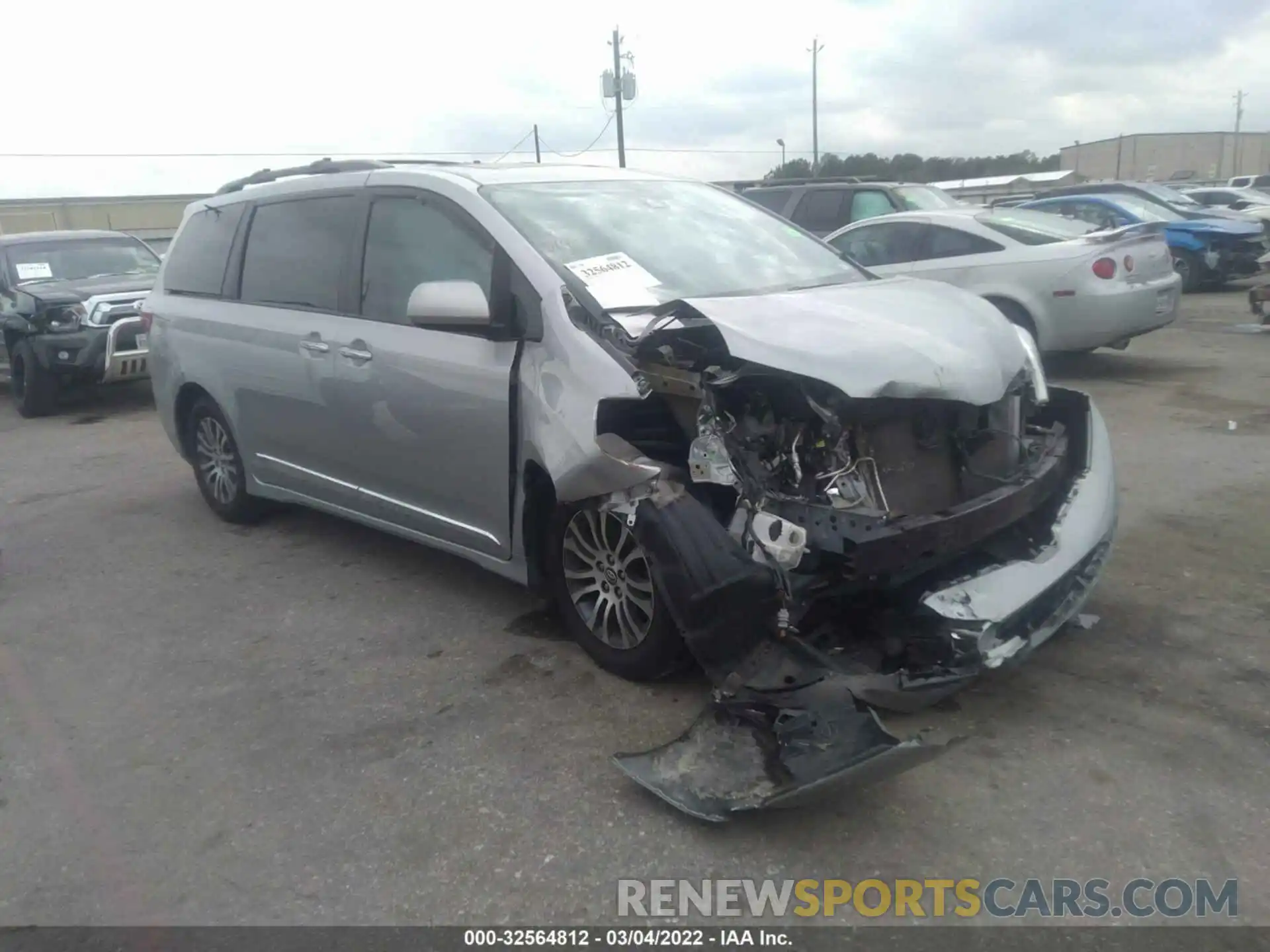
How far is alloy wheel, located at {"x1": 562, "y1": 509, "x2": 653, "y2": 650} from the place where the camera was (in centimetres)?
377

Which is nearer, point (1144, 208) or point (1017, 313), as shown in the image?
point (1017, 313)

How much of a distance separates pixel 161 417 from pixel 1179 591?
5716 mm

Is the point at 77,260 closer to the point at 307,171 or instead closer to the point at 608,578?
the point at 307,171

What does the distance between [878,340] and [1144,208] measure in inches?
537

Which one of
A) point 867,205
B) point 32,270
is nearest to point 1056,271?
point 867,205

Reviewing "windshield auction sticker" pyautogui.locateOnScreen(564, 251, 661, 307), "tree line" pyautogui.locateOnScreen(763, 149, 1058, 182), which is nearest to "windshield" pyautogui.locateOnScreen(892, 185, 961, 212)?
"windshield auction sticker" pyautogui.locateOnScreen(564, 251, 661, 307)

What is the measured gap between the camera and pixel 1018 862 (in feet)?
9.37

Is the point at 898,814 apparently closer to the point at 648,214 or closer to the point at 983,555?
the point at 983,555

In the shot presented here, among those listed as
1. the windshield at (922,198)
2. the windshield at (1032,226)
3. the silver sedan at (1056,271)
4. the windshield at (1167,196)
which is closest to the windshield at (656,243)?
the silver sedan at (1056,271)

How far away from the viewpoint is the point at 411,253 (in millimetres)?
4660

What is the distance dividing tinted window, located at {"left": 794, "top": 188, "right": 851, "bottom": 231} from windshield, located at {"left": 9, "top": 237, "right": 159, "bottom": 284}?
741 cm

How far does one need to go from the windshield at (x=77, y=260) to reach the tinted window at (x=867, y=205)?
7869 millimetres

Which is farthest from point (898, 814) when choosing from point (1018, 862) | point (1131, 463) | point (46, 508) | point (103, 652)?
point (46, 508)

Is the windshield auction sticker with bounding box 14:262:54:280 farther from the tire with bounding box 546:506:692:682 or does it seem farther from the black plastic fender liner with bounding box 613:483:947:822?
the black plastic fender liner with bounding box 613:483:947:822
